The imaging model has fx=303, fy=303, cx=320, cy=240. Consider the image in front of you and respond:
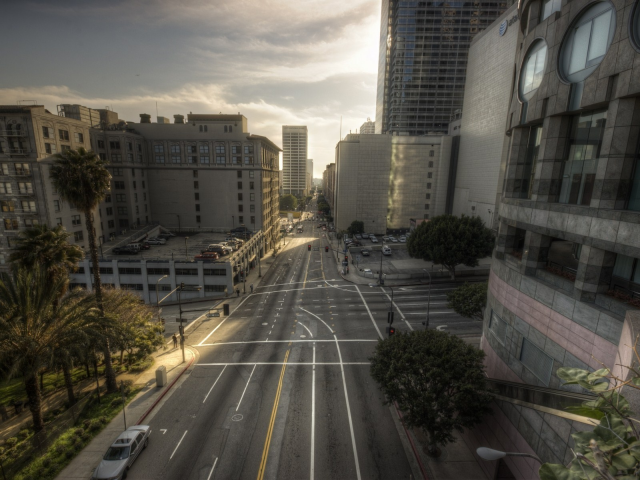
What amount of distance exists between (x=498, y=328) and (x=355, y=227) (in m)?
84.8

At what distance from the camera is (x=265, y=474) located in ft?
63.8

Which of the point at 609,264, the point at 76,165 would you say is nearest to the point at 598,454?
the point at 609,264

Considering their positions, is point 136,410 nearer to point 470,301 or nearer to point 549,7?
point 470,301

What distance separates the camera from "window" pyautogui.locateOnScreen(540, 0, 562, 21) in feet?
55.2

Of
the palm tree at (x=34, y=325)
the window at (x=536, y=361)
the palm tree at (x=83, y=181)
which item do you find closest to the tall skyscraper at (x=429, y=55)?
the palm tree at (x=83, y=181)

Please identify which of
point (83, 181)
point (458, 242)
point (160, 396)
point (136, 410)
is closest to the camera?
point (83, 181)

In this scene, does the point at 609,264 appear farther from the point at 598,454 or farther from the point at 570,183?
the point at 598,454

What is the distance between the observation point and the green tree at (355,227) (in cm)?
10562

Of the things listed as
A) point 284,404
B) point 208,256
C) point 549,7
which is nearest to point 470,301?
point 284,404

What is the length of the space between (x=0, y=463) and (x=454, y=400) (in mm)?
27087

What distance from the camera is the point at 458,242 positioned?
54719mm

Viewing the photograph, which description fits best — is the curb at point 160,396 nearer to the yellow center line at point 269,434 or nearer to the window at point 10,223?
the yellow center line at point 269,434

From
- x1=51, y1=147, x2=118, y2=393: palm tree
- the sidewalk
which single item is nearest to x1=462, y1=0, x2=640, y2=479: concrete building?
the sidewalk

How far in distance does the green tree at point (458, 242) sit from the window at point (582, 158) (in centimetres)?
3990
